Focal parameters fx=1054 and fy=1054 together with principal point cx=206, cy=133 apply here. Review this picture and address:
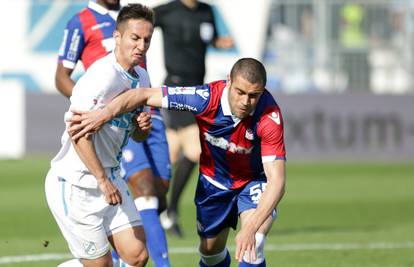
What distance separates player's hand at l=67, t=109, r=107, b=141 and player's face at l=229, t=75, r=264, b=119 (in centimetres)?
89

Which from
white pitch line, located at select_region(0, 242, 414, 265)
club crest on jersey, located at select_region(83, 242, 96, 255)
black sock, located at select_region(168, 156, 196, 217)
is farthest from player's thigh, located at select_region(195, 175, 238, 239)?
black sock, located at select_region(168, 156, 196, 217)

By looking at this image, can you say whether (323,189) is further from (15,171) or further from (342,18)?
(342,18)

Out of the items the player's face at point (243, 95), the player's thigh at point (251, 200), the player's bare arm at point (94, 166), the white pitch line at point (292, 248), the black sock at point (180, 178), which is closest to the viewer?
the player's bare arm at point (94, 166)

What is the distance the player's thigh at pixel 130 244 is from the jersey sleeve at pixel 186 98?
0.87 metres

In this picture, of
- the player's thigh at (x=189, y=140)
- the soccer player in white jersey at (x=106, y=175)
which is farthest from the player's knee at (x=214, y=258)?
the player's thigh at (x=189, y=140)

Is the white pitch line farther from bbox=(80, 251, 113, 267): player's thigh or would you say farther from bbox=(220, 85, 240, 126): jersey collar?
bbox=(220, 85, 240, 126): jersey collar

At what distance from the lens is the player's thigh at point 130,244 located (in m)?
7.07

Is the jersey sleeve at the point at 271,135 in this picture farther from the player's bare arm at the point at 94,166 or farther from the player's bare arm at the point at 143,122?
the player's bare arm at the point at 94,166

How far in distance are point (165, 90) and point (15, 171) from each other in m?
13.6

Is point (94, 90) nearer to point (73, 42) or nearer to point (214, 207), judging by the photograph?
point (214, 207)

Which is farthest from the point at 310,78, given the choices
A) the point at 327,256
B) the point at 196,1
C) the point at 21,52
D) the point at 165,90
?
the point at 165,90

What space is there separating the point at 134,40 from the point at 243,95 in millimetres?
830

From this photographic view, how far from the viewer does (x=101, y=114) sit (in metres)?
6.79

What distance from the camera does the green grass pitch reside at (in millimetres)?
10188
